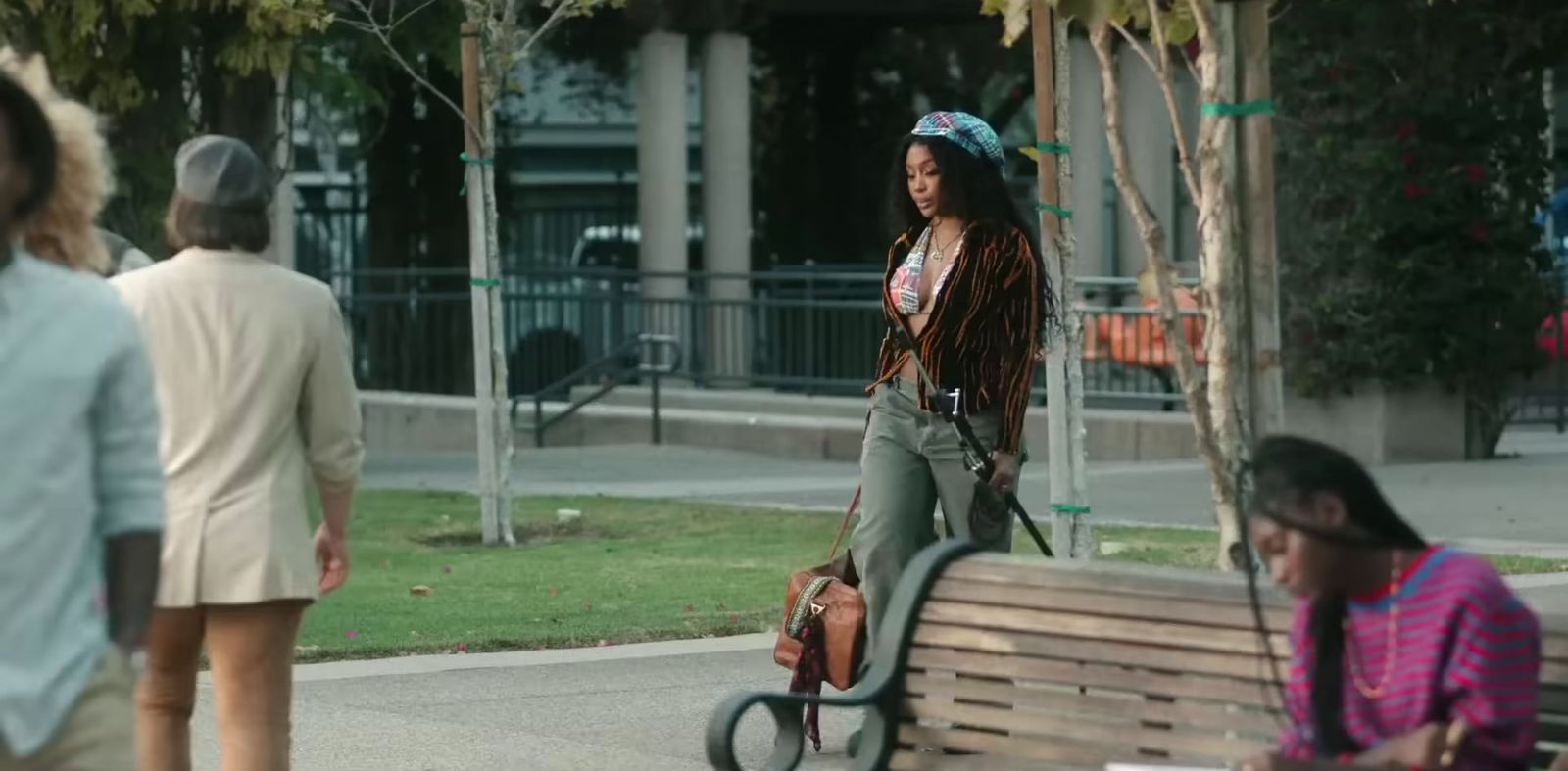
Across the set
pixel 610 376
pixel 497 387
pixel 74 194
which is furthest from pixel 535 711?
pixel 610 376

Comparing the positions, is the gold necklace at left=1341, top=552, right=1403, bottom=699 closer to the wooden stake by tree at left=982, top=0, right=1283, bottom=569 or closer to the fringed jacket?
the wooden stake by tree at left=982, top=0, right=1283, bottom=569

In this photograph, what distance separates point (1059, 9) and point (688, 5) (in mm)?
18748

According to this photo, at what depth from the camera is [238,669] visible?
5.25 metres

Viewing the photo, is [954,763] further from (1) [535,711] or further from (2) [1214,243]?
(1) [535,711]

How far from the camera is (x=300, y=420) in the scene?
536 centimetres

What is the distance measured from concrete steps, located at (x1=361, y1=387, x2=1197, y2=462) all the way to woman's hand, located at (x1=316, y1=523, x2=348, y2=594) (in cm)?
1297

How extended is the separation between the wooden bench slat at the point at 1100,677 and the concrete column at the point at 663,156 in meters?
18.9

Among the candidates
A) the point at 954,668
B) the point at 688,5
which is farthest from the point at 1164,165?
the point at 954,668

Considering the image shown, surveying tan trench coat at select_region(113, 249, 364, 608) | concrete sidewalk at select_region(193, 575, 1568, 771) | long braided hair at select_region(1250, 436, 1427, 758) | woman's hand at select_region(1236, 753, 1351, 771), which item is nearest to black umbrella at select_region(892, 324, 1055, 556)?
concrete sidewalk at select_region(193, 575, 1568, 771)

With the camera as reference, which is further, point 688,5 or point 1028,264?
point 688,5

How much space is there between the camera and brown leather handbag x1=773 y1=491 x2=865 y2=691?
703cm

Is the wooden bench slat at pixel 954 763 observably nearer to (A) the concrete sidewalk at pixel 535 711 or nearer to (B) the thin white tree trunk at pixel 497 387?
(A) the concrete sidewalk at pixel 535 711

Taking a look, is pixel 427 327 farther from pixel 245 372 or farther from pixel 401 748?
pixel 245 372

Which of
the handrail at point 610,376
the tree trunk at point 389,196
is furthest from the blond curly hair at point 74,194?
the tree trunk at point 389,196
